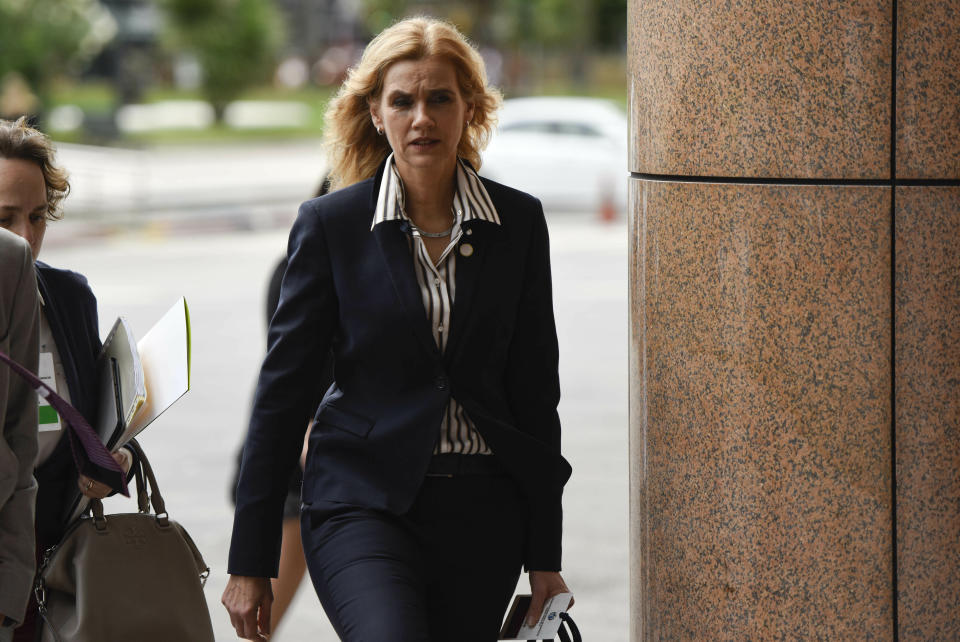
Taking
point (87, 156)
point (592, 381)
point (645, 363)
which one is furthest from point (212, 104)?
point (645, 363)

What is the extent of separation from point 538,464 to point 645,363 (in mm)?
424

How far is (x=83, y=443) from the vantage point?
2340mm

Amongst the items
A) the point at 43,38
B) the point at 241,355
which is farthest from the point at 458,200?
the point at 43,38

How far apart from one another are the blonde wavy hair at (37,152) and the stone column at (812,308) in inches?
50.5

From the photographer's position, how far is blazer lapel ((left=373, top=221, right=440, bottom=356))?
277 centimetres

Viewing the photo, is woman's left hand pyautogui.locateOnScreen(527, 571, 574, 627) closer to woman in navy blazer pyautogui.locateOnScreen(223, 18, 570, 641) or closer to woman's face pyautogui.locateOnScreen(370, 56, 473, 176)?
woman in navy blazer pyautogui.locateOnScreen(223, 18, 570, 641)

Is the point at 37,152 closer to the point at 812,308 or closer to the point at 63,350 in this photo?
the point at 63,350

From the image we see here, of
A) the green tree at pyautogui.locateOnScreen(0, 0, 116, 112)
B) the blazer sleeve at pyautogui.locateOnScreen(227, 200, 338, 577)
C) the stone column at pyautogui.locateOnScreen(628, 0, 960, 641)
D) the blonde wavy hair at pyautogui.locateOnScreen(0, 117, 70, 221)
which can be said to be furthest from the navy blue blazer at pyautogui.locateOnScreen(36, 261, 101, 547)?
the green tree at pyautogui.locateOnScreen(0, 0, 116, 112)

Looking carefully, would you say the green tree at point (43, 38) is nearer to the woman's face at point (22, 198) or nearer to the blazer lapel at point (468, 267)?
the woman's face at point (22, 198)

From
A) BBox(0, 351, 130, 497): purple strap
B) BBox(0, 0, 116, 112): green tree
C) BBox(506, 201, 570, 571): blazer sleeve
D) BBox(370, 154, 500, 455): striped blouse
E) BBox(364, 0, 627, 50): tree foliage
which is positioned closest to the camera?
BBox(0, 351, 130, 497): purple strap

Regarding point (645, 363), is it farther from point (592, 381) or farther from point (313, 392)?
point (592, 381)

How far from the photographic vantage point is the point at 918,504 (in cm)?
286

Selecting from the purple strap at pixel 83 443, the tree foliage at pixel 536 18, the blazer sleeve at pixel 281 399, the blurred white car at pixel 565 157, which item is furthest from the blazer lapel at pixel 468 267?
the tree foliage at pixel 536 18

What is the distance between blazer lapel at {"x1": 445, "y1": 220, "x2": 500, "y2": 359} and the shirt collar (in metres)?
0.02
